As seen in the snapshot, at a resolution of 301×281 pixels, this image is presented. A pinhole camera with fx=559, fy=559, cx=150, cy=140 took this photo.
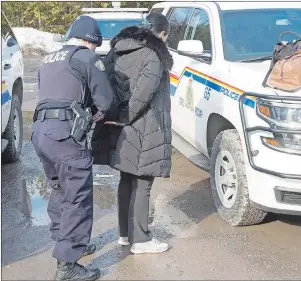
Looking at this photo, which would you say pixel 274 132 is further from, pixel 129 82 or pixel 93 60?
pixel 93 60

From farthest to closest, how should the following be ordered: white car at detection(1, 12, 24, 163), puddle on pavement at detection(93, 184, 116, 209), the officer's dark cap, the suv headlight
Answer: white car at detection(1, 12, 24, 163) → puddle on pavement at detection(93, 184, 116, 209) → the suv headlight → the officer's dark cap

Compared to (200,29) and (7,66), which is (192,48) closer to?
(200,29)

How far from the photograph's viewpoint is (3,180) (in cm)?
609

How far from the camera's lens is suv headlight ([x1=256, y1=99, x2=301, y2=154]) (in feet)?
13.2

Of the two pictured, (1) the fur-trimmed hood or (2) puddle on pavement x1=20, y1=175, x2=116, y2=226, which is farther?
(2) puddle on pavement x1=20, y1=175, x2=116, y2=226

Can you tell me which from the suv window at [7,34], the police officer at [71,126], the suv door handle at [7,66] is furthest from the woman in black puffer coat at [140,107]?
the suv window at [7,34]

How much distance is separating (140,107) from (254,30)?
2.16 meters

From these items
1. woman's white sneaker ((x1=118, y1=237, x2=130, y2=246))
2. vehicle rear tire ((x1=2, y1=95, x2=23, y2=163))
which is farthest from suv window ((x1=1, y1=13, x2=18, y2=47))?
woman's white sneaker ((x1=118, y1=237, x2=130, y2=246))

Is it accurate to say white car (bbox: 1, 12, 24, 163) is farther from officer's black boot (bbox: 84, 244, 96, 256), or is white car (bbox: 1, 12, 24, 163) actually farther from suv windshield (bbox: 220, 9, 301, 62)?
suv windshield (bbox: 220, 9, 301, 62)

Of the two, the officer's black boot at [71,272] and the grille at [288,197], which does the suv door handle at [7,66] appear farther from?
the grille at [288,197]

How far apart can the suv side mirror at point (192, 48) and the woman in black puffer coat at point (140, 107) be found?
1.25 meters

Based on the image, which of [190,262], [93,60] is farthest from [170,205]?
[93,60]

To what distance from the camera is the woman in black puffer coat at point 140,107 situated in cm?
381

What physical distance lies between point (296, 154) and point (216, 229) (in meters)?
1.06
